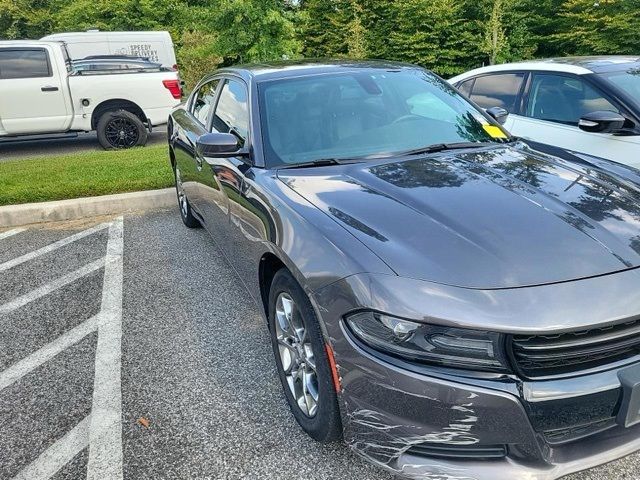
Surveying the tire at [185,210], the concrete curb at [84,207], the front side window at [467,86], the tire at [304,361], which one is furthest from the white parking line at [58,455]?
the front side window at [467,86]

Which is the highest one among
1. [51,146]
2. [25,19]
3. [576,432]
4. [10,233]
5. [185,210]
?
[25,19]

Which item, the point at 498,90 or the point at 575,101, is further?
the point at 498,90

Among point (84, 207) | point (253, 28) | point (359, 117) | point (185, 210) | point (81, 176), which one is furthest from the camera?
point (253, 28)

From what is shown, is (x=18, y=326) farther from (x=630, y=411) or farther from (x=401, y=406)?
(x=630, y=411)

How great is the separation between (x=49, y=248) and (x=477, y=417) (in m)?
4.71

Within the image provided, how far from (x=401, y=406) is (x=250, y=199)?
149cm

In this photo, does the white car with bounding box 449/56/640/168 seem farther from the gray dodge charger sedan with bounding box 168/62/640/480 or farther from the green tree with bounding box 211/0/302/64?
the green tree with bounding box 211/0/302/64

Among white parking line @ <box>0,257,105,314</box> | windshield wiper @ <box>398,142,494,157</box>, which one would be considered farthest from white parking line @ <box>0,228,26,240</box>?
windshield wiper @ <box>398,142,494,157</box>

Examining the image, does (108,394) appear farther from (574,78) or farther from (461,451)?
(574,78)

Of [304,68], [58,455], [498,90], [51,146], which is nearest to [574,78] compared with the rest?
[498,90]

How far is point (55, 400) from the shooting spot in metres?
2.84

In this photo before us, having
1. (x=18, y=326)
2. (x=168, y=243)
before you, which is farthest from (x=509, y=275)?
(x=168, y=243)

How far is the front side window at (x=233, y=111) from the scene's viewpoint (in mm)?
3289

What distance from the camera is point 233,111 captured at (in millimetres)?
3615
